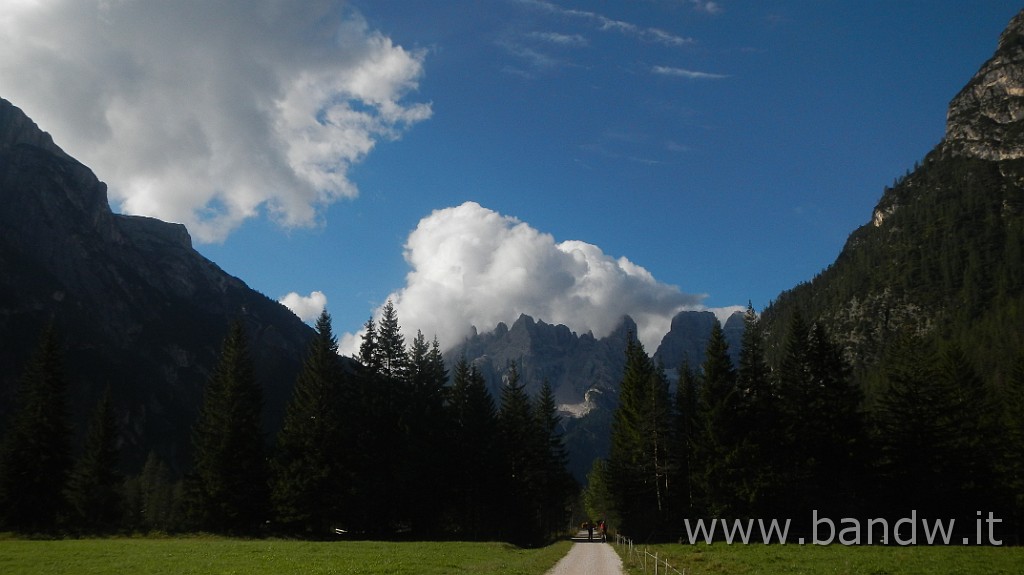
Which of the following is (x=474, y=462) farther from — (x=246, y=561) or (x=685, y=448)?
(x=246, y=561)

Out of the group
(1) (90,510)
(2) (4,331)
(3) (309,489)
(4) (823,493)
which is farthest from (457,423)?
(2) (4,331)

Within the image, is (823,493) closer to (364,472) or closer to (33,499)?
(364,472)

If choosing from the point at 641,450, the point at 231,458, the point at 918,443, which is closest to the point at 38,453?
the point at 231,458

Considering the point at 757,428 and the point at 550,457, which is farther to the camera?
the point at 550,457

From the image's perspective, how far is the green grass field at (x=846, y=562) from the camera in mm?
22922

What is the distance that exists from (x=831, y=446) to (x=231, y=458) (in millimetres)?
45137

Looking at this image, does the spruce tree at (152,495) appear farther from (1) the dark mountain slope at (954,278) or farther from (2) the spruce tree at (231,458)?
(1) the dark mountain slope at (954,278)

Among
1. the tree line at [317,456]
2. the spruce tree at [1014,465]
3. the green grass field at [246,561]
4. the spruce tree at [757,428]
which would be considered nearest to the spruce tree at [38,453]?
the tree line at [317,456]

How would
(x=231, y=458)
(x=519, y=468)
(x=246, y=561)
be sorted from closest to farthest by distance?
(x=246, y=561)
(x=231, y=458)
(x=519, y=468)

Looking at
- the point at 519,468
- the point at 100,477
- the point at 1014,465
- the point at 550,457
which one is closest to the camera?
the point at 1014,465

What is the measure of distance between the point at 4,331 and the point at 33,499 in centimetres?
17187

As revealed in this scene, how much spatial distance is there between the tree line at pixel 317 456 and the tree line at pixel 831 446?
17.8 m

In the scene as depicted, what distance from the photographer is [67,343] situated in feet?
655

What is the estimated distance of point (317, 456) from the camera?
46844 mm
